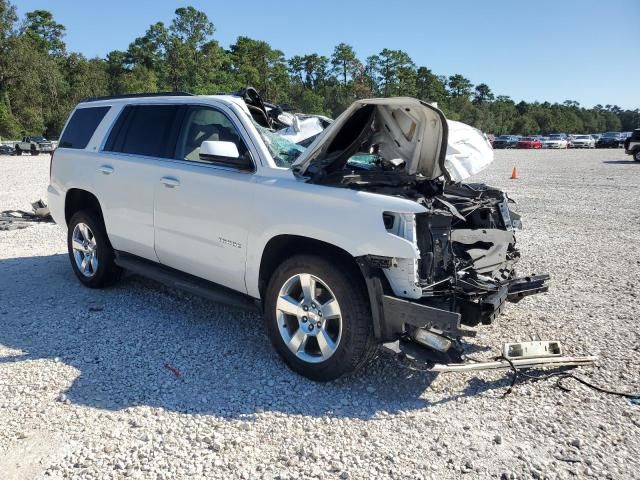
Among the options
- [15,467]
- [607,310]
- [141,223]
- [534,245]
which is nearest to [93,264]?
[141,223]

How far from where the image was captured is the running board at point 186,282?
4.32 meters

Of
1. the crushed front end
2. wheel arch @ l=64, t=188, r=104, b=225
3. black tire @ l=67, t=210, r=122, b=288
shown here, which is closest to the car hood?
the crushed front end

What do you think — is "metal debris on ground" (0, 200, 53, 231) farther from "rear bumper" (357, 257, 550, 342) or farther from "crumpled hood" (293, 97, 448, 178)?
"rear bumper" (357, 257, 550, 342)

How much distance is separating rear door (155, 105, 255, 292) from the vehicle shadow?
1.97ft

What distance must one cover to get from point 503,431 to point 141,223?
3671 mm

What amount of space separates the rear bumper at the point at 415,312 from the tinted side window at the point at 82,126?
397 cm

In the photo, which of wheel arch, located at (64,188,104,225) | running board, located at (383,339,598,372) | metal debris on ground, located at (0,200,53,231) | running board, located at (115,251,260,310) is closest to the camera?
running board, located at (383,339,598,372)

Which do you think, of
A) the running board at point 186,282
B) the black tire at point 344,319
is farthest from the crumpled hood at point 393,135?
the running board at point 186,282

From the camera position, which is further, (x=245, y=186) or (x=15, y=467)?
(x=245, y=186)

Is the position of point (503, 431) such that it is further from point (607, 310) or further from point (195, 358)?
point (607, 310)

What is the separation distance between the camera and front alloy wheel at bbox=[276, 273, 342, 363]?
12.3ft

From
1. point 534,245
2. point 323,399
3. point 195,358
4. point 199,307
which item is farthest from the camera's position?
point 534,245

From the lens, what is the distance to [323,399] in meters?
3.67

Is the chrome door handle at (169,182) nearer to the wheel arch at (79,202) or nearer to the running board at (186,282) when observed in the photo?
the running board at (186,282)
